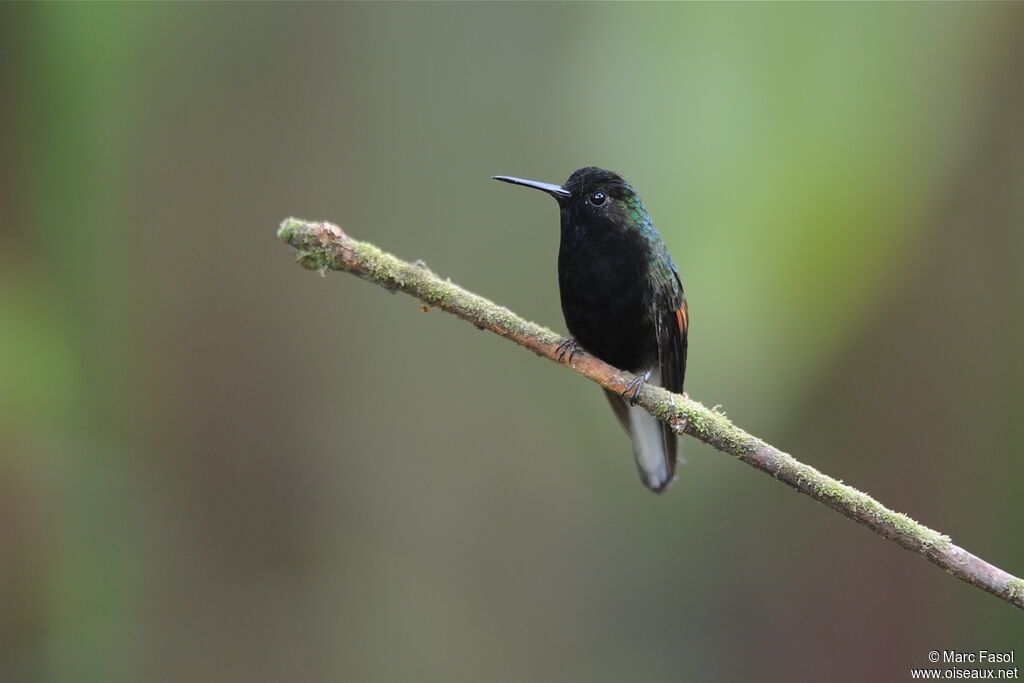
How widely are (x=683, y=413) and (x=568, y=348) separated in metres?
0.51

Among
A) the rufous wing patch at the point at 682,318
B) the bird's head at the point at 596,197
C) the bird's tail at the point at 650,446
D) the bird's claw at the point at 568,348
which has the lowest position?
the bird's tail at the point at 650,446

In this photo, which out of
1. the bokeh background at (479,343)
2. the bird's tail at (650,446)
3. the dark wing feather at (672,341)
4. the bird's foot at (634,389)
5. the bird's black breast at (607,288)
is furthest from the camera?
the bokeh background at (479,343)

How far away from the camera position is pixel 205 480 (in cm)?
464

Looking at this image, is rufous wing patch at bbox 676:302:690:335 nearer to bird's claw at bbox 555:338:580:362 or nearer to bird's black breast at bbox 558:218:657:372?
bird's black breast at bbox 558:218:657:372

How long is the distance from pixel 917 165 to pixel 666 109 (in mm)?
1299

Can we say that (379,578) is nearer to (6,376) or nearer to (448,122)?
(6,376)

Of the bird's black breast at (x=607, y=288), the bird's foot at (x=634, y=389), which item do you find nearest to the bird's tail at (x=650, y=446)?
the bird's black breast at (x=607, y=288)

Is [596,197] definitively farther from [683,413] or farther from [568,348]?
[683,413]

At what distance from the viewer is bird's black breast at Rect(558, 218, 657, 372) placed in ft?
8.57

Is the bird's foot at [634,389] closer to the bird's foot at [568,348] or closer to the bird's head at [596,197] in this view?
the bird's foot at [568,348]

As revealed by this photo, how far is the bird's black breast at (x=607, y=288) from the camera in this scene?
8.57 feet

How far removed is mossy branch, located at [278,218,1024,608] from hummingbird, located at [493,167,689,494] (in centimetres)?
30

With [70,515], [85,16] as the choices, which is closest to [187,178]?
[85,16]

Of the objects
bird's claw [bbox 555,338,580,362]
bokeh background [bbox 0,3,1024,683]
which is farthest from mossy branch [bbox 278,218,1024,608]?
bokeh background [bbox 0,3,1024,683]
